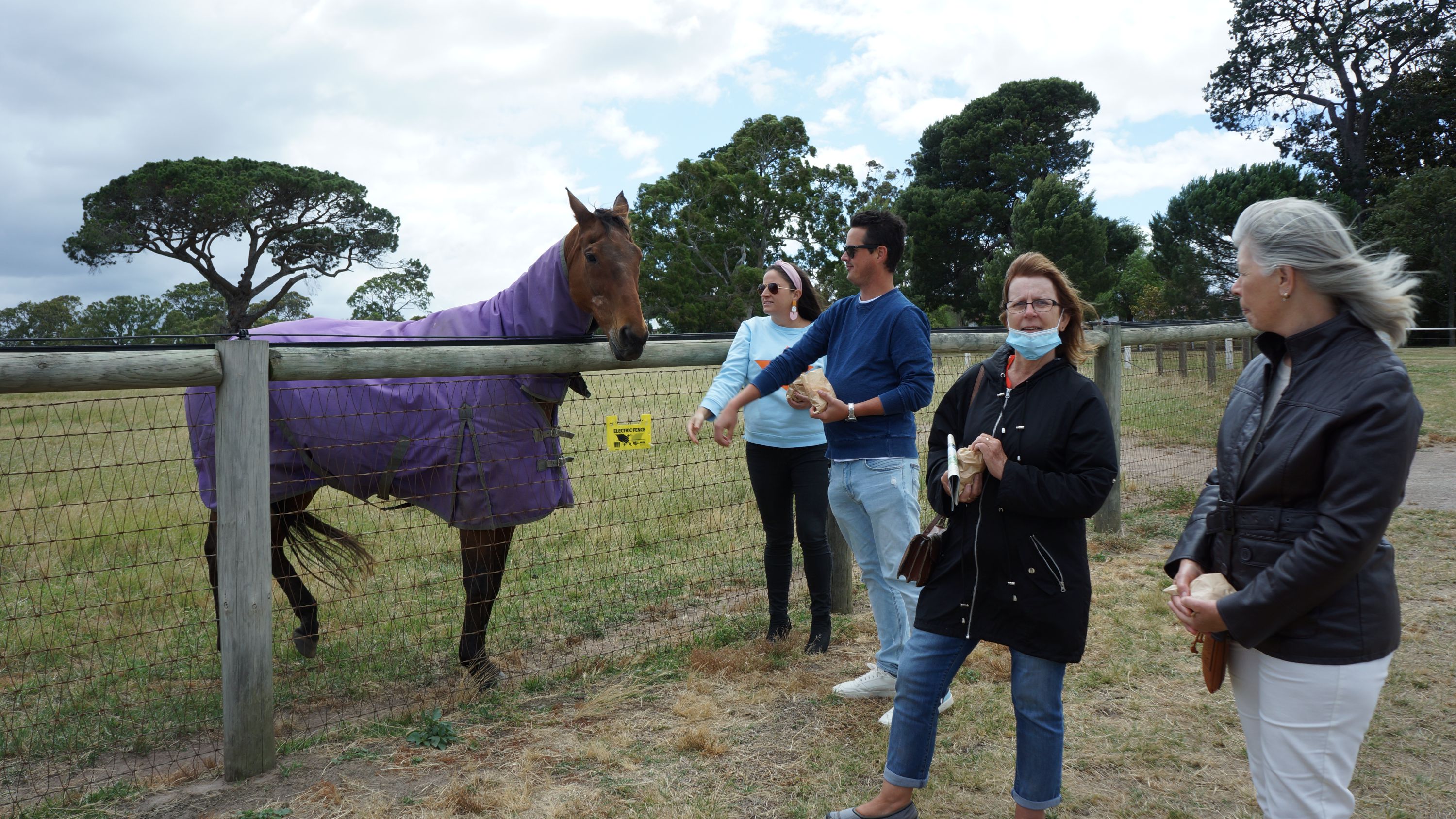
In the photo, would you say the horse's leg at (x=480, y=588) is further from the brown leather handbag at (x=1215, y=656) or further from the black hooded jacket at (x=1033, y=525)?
the brown leather handbag at (x=1215, y=656)

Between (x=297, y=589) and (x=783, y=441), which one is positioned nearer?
(x=783, y=441)

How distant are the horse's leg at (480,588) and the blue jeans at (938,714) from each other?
1.95 metres

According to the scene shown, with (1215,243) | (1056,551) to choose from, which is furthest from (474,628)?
(1215,243)

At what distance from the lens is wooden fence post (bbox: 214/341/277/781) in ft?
9.91

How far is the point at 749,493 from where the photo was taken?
768 cm

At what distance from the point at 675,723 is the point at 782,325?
185 cm

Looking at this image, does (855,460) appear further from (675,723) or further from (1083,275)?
(1083,275)

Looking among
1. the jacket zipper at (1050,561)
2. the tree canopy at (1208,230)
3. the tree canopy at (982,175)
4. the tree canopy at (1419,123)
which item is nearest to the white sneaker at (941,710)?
the jacket zipper at (1050,561)

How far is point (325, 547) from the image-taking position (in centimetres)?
437

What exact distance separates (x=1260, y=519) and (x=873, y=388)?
1.58 metres

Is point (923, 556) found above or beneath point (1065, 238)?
beneath

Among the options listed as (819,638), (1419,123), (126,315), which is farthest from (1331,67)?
(126,315)

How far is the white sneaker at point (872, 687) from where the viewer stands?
366cm

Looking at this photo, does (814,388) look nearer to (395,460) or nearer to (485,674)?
(395,460)
